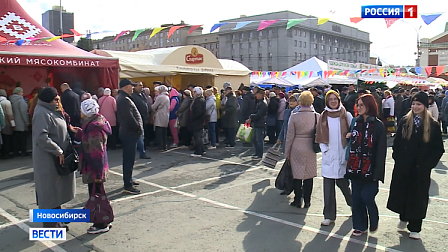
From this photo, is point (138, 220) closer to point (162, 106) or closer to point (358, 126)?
Result: point (358, 126)

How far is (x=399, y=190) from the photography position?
14.6 feet

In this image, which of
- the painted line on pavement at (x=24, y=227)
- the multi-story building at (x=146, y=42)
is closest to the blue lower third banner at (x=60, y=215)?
the painted line on pavement at (x=24, y=227)

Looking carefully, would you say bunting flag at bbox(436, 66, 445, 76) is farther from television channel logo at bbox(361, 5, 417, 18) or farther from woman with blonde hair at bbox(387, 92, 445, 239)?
woman with blonde hair at bbox(387, 92, 445, 239)

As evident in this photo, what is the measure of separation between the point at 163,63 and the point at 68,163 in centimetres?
1028

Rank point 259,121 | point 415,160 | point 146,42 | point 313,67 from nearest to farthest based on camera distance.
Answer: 1. point 415,160
2. point 259,121
3. point 313,67
4. point 146,42

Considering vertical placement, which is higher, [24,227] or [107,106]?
[107,106]

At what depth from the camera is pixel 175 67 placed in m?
14.4

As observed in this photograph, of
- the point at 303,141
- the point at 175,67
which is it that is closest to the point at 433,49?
the point at 175,67

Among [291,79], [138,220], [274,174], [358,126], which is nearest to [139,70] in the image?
[274,174]

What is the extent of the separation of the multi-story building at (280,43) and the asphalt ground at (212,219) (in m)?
70.5

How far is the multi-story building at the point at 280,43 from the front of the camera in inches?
3135

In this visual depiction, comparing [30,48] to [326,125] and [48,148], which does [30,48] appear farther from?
[326,125]

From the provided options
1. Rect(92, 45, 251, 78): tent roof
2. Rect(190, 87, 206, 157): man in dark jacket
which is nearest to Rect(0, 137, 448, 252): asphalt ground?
Rect(190, 87, 206, 157): man in dark jacket

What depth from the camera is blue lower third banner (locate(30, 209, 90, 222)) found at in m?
4.42
